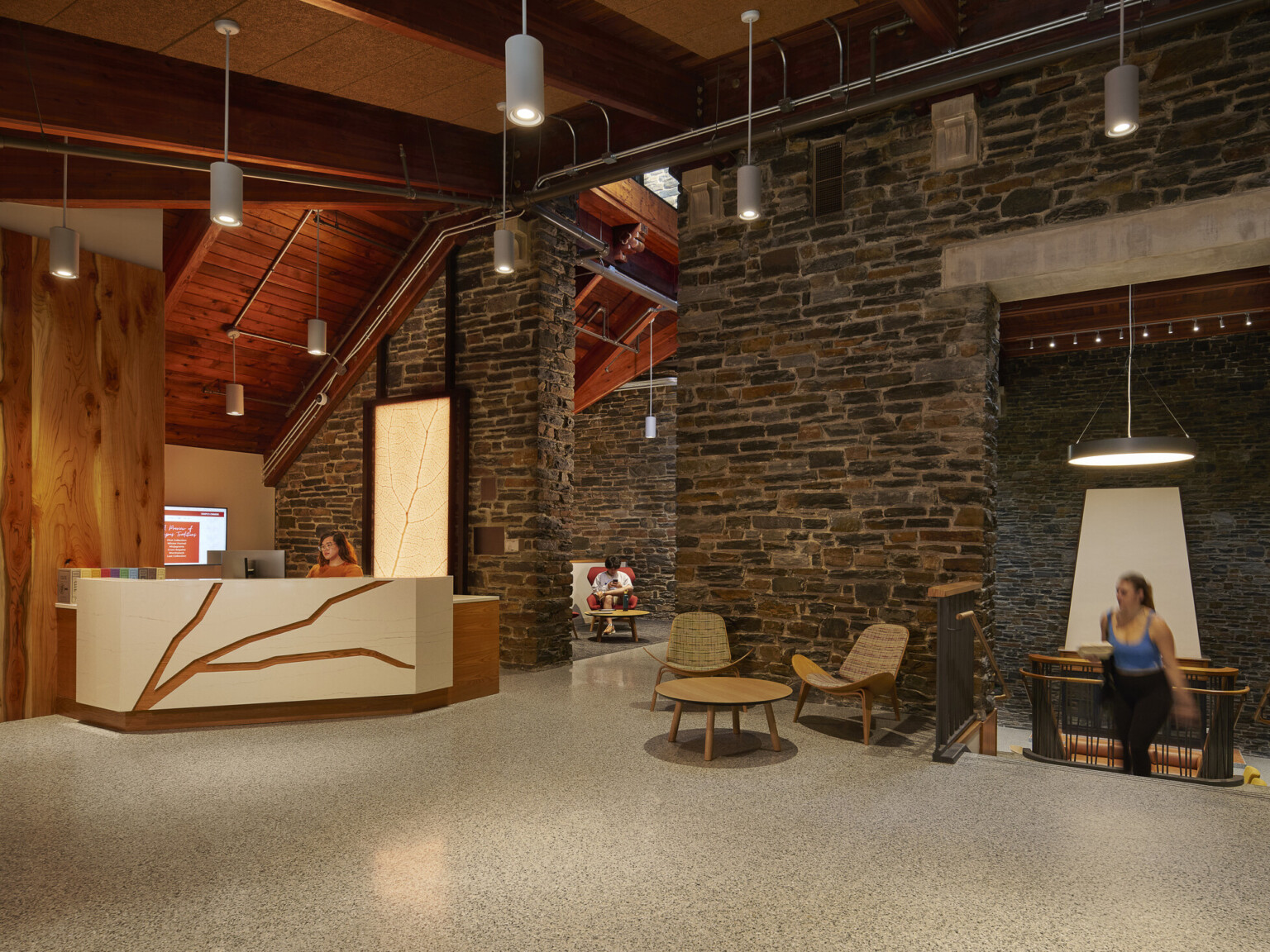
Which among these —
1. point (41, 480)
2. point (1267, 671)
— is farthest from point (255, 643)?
point (1267, 671)

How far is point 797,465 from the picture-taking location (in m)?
6.09

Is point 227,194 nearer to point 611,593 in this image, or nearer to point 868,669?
point 868,669

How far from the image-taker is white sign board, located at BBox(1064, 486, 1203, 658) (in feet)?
32.7

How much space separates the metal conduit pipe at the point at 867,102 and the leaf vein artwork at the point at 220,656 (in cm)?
401

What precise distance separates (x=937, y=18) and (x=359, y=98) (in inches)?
162

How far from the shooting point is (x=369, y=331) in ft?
28.0

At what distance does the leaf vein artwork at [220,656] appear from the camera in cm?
503

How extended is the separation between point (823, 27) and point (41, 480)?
6.64 metres

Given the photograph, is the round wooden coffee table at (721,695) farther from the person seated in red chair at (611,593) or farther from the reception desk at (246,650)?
the person seated in red chair at (611,593)

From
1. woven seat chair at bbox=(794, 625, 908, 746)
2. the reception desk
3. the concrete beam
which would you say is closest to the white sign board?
the concrete beam

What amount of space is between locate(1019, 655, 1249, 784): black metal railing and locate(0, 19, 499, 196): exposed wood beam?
7.04 meters

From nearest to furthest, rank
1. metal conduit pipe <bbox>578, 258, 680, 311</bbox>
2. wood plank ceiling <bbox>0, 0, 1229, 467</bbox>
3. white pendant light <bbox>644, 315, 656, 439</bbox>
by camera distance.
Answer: wood plank ceiling <bbox>0, 0, 1229, 467</bbox> < metal conduit pipe <bbox>578, 258, 680, 311</bbox> < white pendant light <bbox>644, 315, 656, 439</bbox>

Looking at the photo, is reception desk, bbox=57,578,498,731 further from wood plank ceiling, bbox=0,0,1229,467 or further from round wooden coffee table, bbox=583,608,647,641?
round wooden coffee table, bbox=583,608,647,641

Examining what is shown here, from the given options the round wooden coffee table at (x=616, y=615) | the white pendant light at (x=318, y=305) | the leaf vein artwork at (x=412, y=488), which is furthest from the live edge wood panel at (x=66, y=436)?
the round wooden coffee table at (x=616, y=615)
